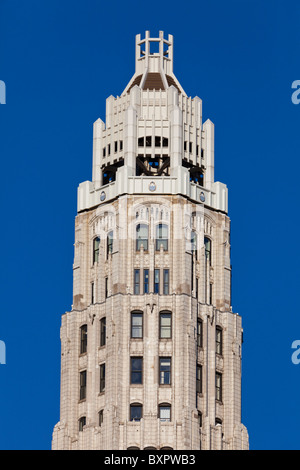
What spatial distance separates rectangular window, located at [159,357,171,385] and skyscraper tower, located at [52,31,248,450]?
0.26ft

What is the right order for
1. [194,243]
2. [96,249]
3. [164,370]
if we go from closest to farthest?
[164,370] < [194,243] < [96,249]

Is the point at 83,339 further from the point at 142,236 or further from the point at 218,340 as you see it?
the point at 218,340

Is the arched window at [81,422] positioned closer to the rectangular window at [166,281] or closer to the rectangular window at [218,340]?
the rectangular window at [166,281]

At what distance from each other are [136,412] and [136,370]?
12.0 ft

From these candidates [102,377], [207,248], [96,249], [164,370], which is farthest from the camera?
[96,249]

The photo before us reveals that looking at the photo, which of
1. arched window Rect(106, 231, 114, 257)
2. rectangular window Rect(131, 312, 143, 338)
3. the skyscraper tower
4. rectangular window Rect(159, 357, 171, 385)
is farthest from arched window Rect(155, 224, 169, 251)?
rectangular window Rect(159, 357, 171, 385)

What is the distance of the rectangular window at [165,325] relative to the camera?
613ft

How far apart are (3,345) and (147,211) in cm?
1913

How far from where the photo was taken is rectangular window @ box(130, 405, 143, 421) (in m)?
184

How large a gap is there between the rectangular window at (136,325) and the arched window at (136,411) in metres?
6.01

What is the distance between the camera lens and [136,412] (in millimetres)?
184000

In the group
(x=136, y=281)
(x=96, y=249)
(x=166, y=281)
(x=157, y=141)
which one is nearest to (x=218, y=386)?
(x=166, y=281)
